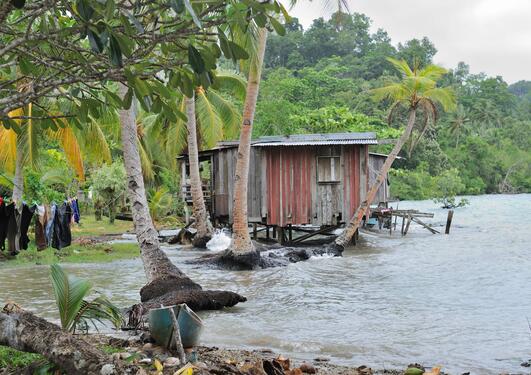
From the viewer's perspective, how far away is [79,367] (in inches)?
160

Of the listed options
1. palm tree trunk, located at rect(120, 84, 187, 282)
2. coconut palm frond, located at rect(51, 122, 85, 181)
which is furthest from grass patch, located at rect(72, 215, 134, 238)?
palm tree trunk, located at rect(120, 84, 187, 282)

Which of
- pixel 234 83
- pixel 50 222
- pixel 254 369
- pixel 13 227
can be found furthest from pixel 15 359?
pixel 234 83

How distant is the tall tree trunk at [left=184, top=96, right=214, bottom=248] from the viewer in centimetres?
1977

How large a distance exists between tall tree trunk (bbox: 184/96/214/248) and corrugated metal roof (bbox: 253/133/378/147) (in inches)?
80.5

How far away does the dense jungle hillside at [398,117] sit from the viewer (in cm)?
3603

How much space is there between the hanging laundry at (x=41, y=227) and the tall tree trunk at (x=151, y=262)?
508cm

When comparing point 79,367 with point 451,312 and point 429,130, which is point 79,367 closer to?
point 451,312

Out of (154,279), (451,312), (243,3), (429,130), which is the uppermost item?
(429,130)

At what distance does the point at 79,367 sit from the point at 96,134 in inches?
555

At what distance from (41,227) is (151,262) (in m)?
5.86

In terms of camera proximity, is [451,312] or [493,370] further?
[451,312]

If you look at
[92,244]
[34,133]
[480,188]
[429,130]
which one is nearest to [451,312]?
[34,133]

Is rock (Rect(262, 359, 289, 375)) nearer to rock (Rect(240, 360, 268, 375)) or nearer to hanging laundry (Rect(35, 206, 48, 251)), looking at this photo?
rock (Rect(240, 360, 268, 375))

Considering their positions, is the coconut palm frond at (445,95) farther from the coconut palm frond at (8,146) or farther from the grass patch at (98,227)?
the grass patch at (98,227)
